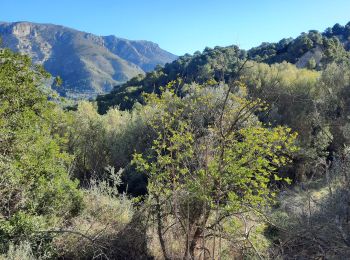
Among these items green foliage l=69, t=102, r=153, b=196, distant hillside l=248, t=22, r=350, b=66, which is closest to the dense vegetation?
green foliage l=69, t=102, r=153, b=196

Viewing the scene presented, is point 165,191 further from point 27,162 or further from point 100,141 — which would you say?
point 100,141

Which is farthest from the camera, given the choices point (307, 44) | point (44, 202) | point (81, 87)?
point (81, 87)

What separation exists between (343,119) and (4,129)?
1852 cm

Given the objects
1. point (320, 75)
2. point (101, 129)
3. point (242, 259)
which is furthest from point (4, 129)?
point (320, 75)

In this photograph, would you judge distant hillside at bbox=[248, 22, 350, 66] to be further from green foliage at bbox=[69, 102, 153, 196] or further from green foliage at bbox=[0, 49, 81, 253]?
green foliage at bbox=[0, 49, 81, 253]

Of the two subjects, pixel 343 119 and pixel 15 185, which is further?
Result: pixel 343 119

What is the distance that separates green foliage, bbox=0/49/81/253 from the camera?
8.28 meters

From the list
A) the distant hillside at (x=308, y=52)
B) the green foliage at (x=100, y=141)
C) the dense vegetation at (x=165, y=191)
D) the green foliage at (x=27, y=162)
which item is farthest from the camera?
the distant hillside at (x=308, y=52)

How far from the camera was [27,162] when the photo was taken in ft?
29.9

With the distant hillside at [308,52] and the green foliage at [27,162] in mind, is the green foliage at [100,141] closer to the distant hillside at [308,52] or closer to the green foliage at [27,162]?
the green foliage at [27,162]

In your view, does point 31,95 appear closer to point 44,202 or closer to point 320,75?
point 44,202

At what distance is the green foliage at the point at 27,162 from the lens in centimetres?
828

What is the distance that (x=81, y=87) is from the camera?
194 metres

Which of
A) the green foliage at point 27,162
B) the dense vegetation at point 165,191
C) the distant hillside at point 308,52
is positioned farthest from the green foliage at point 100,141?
the distant hillside at point 308,52
